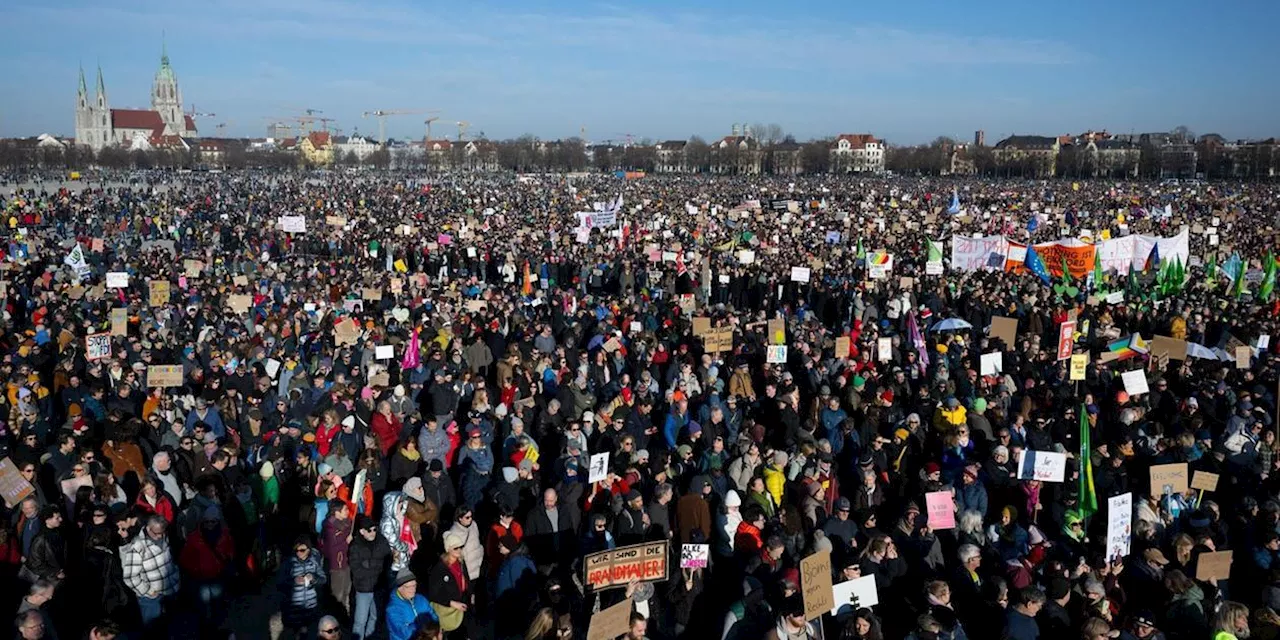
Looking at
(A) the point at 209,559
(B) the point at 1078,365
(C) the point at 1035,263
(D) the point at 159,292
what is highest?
(C) the point at 1035,263

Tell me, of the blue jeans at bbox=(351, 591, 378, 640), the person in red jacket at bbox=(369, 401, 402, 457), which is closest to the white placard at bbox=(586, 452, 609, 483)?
the blue jeans at bbox=(351, 591, 378, 640)

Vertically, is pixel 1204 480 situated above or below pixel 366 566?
above

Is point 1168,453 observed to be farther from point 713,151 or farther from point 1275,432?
point 713,151

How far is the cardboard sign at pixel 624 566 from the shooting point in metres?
5.30

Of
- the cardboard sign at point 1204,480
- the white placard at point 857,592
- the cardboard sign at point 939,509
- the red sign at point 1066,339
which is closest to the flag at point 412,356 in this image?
the cardboard sign at point 939,509

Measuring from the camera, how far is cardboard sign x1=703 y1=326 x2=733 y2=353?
11977 mm

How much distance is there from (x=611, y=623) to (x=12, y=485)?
14.6 feet

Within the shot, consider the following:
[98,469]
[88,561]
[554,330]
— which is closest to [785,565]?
[88,561]

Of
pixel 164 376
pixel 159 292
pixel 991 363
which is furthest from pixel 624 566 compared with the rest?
pixel 159 292

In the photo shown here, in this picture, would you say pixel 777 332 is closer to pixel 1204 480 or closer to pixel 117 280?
pixel 1204 480

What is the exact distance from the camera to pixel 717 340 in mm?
12016

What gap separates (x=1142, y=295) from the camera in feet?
61.7

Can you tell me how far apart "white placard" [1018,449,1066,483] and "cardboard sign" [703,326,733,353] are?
16.2 feet

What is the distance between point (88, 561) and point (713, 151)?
126m
